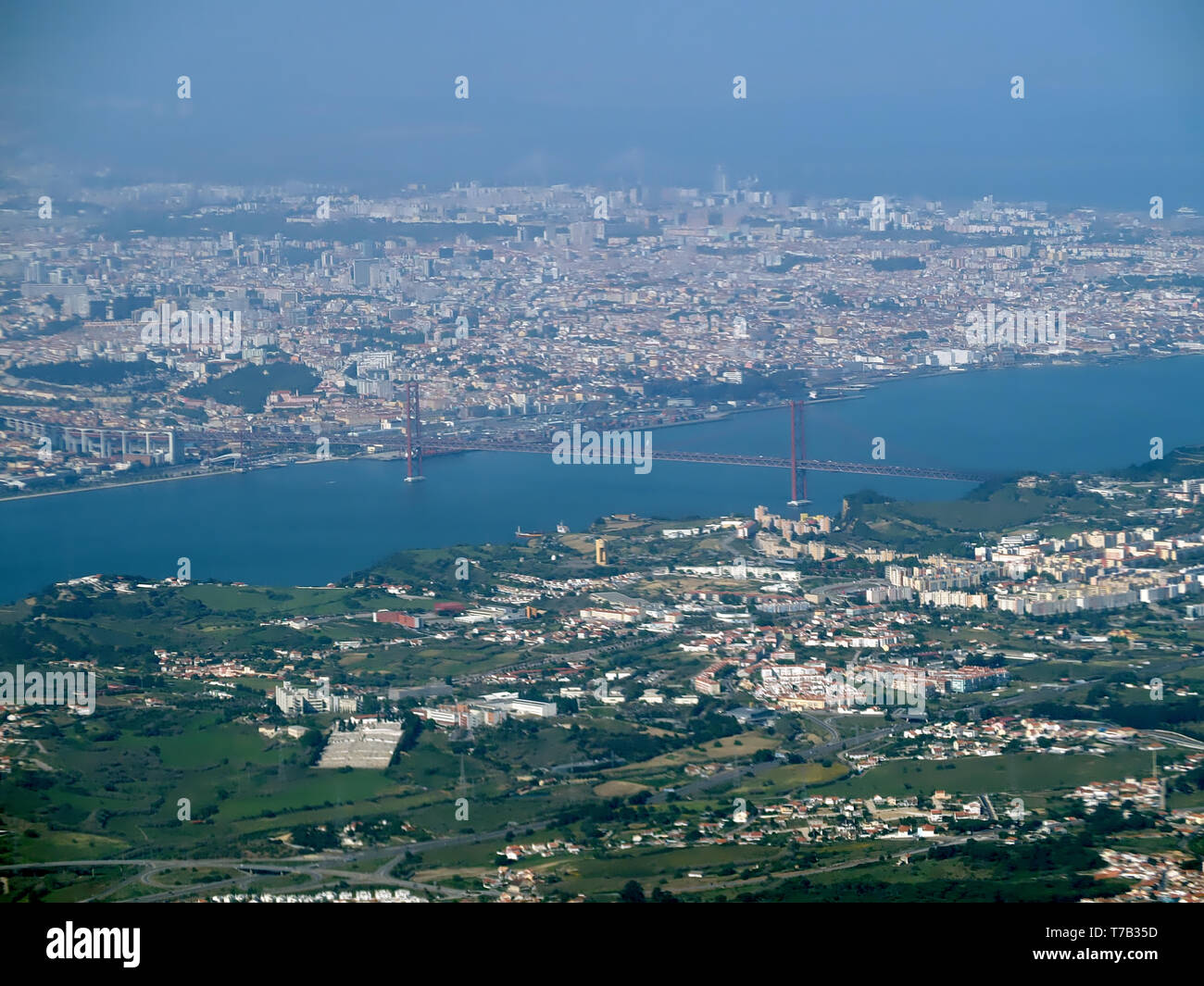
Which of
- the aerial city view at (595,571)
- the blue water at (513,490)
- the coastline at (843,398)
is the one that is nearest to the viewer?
the aerial city view at (595,571)

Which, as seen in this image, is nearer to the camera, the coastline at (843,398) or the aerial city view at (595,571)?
the aerial city view at (595,571)

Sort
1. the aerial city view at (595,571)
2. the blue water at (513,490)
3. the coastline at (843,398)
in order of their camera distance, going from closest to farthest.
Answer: the aerial city view at (595,571) → the blue water at (513,490) → the coastline at (843,398)

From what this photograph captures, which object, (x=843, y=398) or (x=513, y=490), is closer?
(x=513, y=490)

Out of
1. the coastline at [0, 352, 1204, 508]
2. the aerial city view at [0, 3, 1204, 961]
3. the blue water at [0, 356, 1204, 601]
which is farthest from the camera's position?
the coastline at [0, 352, 1204, 508]

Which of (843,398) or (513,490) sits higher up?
(843,398)

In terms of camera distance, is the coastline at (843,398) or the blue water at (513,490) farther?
the coastline at (843,398)

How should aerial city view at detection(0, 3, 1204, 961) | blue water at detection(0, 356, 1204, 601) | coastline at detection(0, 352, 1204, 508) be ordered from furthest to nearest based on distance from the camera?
coastline at detection(0, 352, 1204, 508) < blue water at detection(0, 356, 1204, 601) < aerial city view at detection(0, 3, 1204, 961)

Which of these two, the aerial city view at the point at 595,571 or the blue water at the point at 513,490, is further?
the blue water at the point at 513,490

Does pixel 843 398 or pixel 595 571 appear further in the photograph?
pixel 843 398
